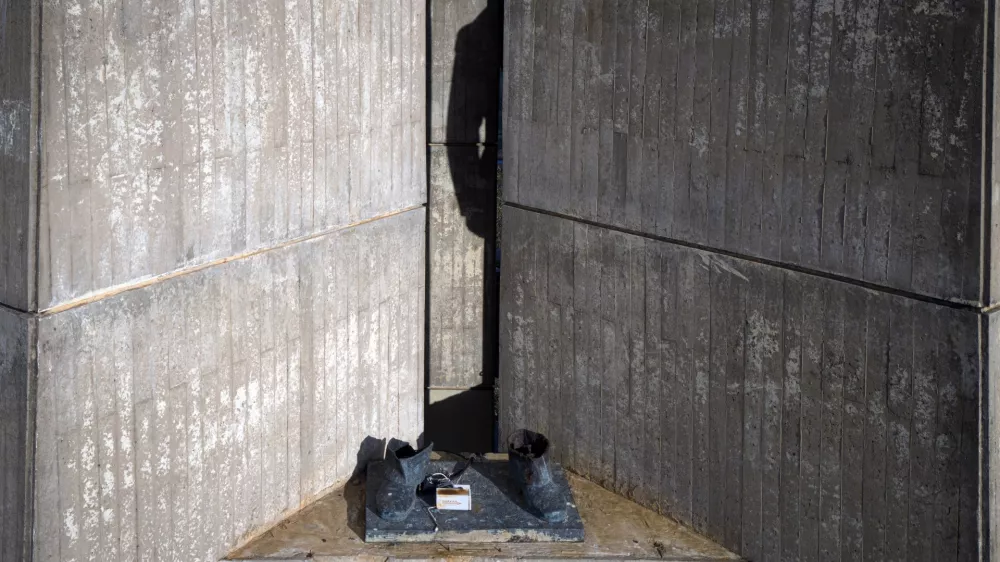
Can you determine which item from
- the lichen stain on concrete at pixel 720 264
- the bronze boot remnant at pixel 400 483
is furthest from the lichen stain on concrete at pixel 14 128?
the lichen stain on concrete at pixel 720 264

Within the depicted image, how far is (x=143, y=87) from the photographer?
14.5ft

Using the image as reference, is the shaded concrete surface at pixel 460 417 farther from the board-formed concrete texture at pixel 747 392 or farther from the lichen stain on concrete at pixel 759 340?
the lichen stain on concrete at pixel 759 340

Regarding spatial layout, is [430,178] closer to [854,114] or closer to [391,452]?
[391,452]

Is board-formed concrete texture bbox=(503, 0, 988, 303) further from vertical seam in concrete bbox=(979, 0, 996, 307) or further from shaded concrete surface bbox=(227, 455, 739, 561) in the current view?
shaded concrete surface bbox=(227, 455, 739, 561)

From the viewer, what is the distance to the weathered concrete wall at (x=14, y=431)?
418 centimetres

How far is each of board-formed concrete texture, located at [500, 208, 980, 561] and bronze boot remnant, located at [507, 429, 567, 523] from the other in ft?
1.35

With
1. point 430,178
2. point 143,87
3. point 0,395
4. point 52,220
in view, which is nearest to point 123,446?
point 0,395

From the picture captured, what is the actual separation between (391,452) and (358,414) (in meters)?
0.38

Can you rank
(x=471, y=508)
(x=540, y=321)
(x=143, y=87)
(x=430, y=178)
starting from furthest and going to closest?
1. (x=430, y=178)
2. (x=540, y=321)
3. (x=471, y=508)
4. (x=143, y=87)

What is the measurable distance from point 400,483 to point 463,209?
1.98m

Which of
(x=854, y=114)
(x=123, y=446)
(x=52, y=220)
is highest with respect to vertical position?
(x=854, y=114)

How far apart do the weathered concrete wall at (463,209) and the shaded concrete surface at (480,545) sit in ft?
5.23

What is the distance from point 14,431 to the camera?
429 cm

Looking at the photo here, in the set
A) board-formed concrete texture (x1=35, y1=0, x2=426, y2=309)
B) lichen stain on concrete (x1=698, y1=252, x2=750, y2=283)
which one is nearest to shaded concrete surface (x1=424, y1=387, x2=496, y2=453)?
board-formed concrete texture (x1=35, y1=0, x2=426, y2=309)
